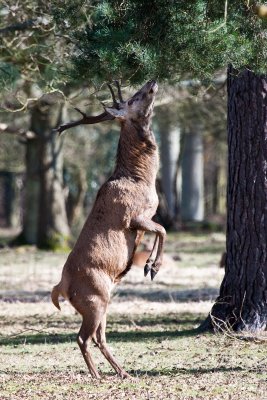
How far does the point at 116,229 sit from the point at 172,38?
1730 mm

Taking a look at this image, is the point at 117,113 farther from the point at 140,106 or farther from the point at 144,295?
the point at 144,295

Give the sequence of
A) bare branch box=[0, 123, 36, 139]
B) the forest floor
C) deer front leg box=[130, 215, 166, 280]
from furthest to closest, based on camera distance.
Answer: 1. bare branch box=[0, 123, 36, 139]
2. deer front leg box=[130, 215, 166, 280]
3. the forest floor

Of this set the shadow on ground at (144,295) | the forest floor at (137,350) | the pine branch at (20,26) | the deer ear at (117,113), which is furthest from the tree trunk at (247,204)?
the shadow on ground at (144,295)

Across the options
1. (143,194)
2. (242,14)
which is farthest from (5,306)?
(242,14)

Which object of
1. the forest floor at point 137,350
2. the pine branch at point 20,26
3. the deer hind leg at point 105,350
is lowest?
the forest floor at point 137,350

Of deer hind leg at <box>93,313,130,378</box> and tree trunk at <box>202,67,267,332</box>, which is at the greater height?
tree trunk at <box>202,67,267,332</box>

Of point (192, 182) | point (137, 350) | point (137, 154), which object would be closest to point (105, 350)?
point (137, 350)

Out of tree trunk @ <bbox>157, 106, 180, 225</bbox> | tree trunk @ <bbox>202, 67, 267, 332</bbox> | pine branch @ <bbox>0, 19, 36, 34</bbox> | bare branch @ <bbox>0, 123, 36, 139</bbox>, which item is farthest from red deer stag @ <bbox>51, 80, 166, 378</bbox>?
tree trunk @ <bbox>157, 106, 180, 225</bbox>

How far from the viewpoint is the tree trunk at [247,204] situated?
948 cm

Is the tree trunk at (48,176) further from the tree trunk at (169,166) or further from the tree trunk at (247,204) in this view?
the tree trunk at (247,204)

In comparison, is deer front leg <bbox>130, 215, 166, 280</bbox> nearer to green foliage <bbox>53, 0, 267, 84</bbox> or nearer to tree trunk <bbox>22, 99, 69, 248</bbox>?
green foliage <bbox>53, 0, 267, 84</bbox>

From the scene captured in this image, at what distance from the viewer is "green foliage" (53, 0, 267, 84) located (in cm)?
757

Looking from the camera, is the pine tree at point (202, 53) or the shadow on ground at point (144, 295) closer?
the pine tree at point (202, 53)

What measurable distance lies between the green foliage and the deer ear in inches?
12.3
